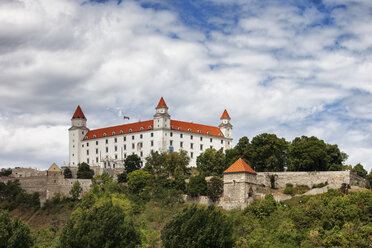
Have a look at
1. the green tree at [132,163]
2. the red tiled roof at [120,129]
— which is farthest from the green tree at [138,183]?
the red tiled roof at [120,129]

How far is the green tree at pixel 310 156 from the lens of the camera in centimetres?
7038

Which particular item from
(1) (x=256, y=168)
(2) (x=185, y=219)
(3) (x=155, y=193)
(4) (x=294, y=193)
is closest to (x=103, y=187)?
(3) (x=155, y=193)

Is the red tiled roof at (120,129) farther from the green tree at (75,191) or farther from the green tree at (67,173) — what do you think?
the green tree at (75,191)

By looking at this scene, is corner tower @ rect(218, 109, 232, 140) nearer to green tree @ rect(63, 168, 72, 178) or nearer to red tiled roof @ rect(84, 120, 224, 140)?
red tiled roof @ rect(84, 120, 224, 140)

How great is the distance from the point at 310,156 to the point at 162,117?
30.7 m

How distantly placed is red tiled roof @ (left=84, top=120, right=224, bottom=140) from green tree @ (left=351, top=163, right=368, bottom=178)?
94.0 feet

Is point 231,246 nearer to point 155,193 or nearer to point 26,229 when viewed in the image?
point 26,229

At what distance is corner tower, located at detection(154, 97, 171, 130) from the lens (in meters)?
93.6

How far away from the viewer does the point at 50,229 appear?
6819 cm

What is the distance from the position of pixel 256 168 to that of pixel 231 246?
2870 centimetres

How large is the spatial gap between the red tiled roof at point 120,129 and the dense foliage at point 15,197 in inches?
830

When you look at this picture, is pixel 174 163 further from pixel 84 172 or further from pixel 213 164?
pixel 84 172

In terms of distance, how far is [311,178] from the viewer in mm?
67312

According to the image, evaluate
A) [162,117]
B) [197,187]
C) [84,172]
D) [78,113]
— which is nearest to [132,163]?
[84,172]
